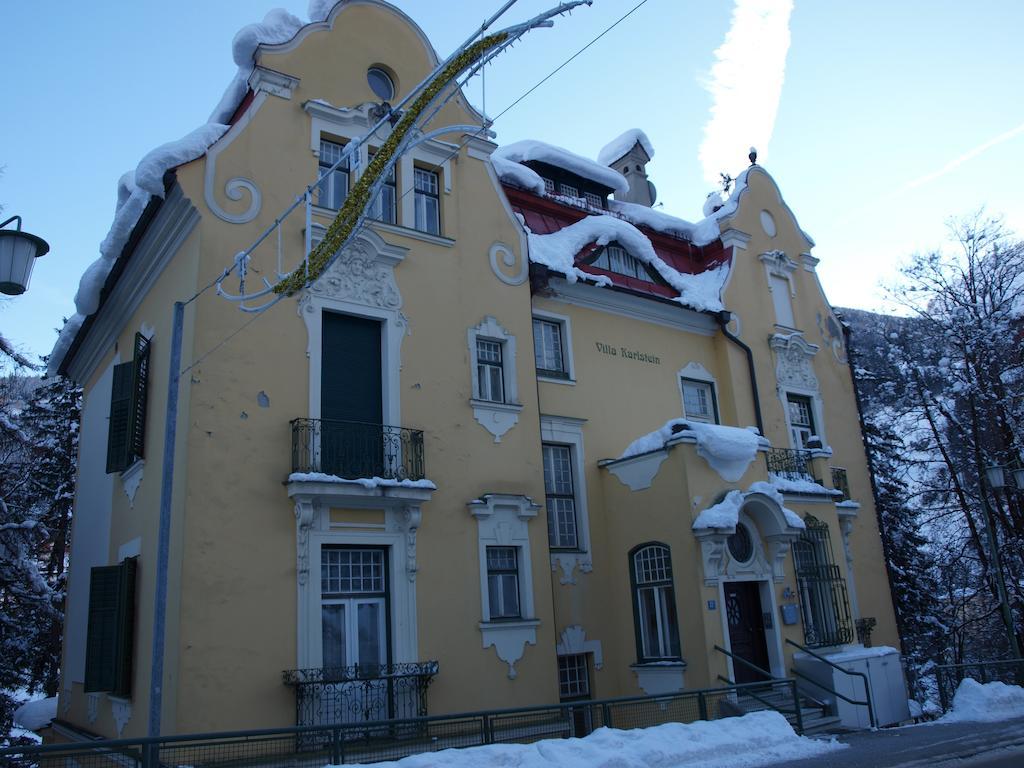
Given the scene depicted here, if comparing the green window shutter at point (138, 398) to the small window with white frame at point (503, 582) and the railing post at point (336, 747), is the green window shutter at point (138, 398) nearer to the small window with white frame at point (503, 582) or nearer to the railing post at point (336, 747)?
the small window with white frame at point (503, 582)

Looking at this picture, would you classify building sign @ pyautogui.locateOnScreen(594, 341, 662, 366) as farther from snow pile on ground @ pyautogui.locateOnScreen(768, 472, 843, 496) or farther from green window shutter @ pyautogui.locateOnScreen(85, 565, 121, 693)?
green window shutter @ pyautogui.locateOnScreen(85, 565, 121, 693)

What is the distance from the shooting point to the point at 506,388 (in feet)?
52.4

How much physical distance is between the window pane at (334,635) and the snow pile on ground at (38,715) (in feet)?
32.0

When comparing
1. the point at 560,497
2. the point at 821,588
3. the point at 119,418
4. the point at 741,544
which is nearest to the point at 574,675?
the point at 560,497

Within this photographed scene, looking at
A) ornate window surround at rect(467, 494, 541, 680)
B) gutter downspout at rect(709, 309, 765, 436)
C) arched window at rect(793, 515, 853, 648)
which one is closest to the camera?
ornate window surround at rect(467, 494, 541, 680)

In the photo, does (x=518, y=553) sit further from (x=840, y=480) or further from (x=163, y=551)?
(x=840, y=480)

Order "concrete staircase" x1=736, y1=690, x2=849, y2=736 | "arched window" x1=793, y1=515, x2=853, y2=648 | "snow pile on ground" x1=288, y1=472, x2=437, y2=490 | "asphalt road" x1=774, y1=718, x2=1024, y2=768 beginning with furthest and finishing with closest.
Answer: "arched window" x1=793, y1=515, x2=853, y2=648 < "concrete staircase" x1=736, y1=690, x2=849, y2=736 < "snow pile on ground" x1=288, y1=472, x2=437, y2=490 < "asphalt road" x1=774, y1=718, x2=1024, y2=768

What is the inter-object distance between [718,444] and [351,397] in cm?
699

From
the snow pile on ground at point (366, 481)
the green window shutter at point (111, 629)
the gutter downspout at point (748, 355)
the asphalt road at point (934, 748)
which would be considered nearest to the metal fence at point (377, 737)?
the asphalt road at point (934, 748)

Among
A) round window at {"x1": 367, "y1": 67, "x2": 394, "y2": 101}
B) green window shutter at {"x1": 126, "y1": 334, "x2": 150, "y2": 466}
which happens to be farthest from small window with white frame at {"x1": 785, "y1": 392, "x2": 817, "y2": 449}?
green window shutter at {"x1": 126, "y1": 334, "x2": 150, "y2": 466}

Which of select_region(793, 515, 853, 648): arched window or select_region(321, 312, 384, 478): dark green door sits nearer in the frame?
select_region(321, 312, 384, 478): dark green door

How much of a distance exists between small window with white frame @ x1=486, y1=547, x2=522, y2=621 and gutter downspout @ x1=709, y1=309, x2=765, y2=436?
823 cm

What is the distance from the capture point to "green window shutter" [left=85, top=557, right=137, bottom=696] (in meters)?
13.0

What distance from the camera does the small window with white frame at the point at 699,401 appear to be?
19.9m
